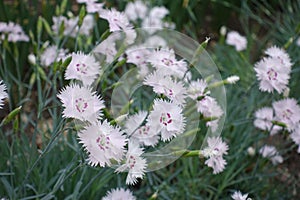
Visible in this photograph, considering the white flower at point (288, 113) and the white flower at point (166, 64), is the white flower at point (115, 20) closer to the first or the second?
the white flower at point (166, 64)

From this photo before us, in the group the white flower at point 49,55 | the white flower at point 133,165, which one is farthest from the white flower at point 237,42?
the white flower at point 133,165

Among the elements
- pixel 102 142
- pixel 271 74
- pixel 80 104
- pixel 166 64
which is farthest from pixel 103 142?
pixel 271 74

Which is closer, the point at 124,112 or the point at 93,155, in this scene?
the point at 93,155

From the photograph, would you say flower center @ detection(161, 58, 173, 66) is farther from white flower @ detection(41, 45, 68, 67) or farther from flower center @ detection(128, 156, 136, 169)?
white flower @ detection(41, 45, 68, 67)

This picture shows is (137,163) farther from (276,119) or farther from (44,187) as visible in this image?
(276,119)

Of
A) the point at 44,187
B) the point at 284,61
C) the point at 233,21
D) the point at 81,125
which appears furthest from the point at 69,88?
the point at 233,21
